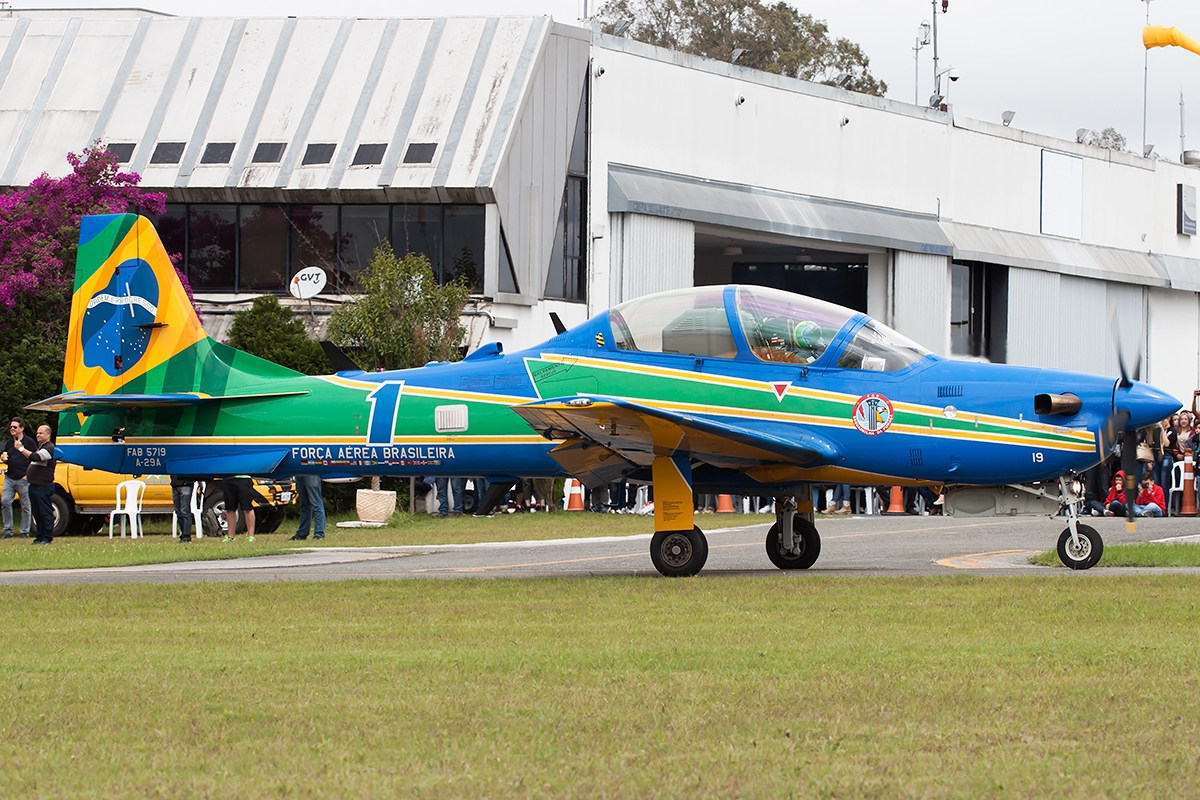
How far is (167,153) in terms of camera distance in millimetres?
36062

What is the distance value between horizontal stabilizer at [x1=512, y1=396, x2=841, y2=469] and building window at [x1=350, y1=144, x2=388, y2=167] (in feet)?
74.8

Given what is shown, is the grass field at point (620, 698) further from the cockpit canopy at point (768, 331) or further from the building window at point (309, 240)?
the building window at point (309, 240)

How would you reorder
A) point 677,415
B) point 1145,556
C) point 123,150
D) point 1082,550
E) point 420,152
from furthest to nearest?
1. point 123,150
2. point 420,152
3. point 1145,556
4. point 1082,550
5. point 677,415

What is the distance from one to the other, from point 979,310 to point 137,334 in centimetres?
3721

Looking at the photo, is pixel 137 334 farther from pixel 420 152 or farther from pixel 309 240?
pixel 309 240

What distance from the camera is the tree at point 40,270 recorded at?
30266 mm

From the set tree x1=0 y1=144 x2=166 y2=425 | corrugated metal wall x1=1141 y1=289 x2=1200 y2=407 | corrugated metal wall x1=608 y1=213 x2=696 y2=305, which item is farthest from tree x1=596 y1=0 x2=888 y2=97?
tree x1=0 y1=144 x2=166 y2=425

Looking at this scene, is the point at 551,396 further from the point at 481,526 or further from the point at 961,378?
the point at 481,526

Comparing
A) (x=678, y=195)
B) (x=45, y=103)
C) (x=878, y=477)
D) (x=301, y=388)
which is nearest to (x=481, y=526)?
(x=301, y=388)

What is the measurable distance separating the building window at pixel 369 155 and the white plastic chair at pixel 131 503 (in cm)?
1199

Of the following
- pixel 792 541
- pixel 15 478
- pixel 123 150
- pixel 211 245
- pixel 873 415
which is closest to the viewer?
pixel 873 415

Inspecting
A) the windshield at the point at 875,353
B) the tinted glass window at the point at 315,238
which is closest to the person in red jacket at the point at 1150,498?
the windshield at the point at 875,353

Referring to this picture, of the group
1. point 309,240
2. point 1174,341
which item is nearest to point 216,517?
point 309,240

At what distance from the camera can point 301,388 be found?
50.8 ft
